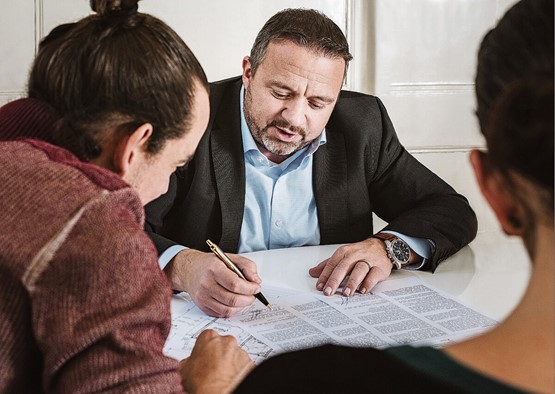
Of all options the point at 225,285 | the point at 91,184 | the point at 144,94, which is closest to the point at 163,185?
the point at 144,94

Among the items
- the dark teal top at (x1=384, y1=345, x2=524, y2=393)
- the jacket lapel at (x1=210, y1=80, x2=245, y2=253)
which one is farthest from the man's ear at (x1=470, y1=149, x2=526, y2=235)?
the jacket lapel at (x1=210, y1=80, x2=245, y2=253)

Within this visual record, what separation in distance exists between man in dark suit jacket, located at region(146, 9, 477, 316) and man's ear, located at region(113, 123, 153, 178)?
1039 millimetres

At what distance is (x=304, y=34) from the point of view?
93.7 inches

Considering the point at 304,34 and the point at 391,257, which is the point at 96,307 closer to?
the point at 391,257

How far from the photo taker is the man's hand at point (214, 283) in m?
1.74

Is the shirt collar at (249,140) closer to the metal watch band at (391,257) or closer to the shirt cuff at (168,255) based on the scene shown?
the metal watch band at (391,257)

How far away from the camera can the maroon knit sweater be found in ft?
3.24

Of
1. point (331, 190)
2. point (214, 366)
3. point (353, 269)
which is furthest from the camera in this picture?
point (331, 190)

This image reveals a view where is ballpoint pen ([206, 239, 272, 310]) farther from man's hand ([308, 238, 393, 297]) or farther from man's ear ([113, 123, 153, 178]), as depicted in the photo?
man's ear ([113, 123, 153, 178])

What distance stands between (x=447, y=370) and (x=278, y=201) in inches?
73.1

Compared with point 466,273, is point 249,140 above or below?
above

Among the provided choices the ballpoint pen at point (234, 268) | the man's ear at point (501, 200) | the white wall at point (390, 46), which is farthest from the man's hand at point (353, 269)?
the white wall at point (390, 46)

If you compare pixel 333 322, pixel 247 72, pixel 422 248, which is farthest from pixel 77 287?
pixel 247 72

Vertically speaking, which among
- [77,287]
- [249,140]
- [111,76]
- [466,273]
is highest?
[111,76]
